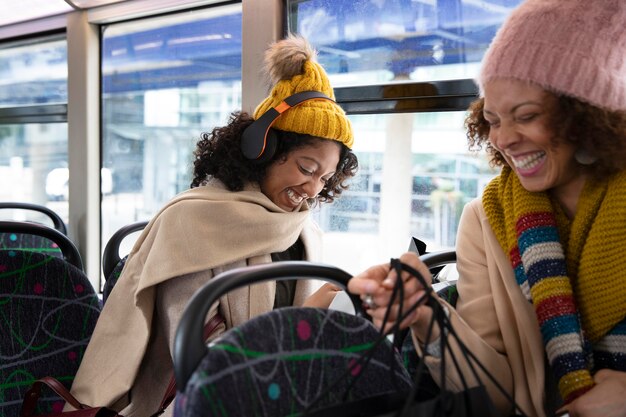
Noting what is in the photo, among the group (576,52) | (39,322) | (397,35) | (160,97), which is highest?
(397,35)

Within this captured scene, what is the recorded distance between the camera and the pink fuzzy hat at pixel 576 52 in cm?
116

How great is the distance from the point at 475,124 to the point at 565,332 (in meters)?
0.48

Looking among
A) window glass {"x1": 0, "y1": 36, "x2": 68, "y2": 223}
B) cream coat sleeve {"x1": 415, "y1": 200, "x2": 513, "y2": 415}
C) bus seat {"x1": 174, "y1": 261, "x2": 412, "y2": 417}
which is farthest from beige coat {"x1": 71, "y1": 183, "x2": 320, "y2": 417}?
window glass {"x1": 0, "y1": 36, "x2": 68, "y2": 223}

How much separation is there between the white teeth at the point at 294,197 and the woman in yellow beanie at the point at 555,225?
674mm

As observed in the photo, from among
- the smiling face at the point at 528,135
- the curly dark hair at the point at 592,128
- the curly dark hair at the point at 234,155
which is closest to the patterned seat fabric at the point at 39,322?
the curly dark hair at the point at 234,155

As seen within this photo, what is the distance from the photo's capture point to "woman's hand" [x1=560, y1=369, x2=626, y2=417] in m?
1.15

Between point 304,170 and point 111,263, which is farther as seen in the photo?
point 111,263

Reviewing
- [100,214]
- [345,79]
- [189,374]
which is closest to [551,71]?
[189,374]

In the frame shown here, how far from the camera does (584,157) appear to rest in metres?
1.25

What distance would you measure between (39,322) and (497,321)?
1101 mm

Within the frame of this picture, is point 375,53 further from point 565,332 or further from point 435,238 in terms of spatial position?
point 565,332

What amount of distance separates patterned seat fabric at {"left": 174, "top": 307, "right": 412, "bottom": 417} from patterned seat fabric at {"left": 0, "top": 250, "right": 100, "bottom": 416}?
90cm

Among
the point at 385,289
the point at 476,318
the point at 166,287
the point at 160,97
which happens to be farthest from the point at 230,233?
the point at 160,97

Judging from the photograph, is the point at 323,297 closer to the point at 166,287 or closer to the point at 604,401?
the point at 166,287
